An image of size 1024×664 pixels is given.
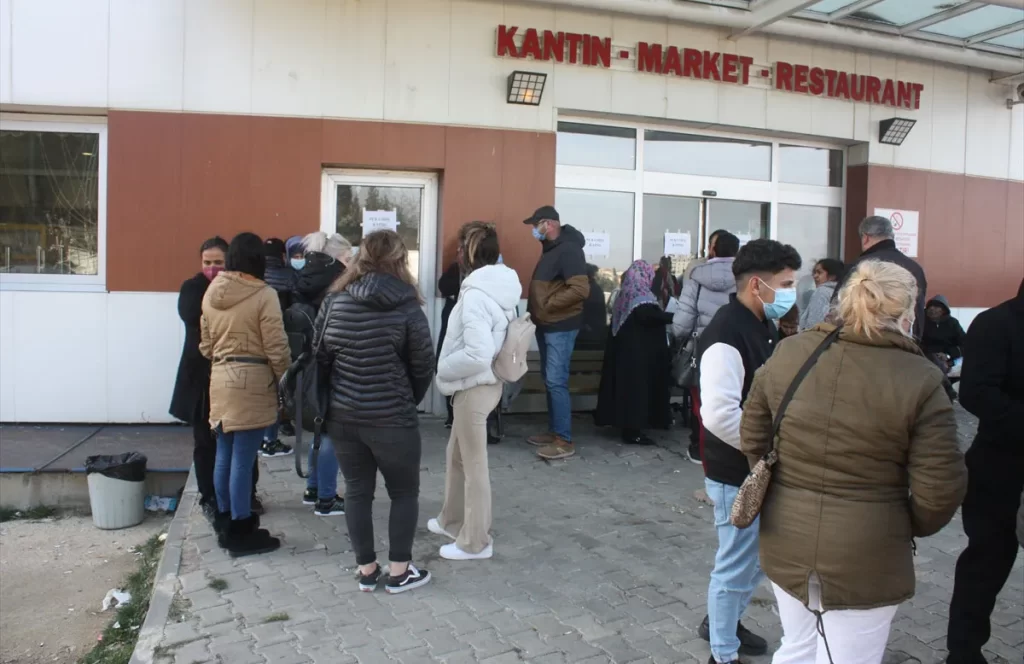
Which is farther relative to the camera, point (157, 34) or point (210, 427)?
point (157, 34)

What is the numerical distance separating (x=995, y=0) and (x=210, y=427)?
7389 millimetres

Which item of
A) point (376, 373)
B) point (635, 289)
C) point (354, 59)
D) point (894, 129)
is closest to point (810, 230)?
point (894, 129)

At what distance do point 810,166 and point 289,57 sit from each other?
5984 millimetres

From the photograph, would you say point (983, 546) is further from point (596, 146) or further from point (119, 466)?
point (596, 146)

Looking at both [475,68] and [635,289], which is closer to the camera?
[635,289]

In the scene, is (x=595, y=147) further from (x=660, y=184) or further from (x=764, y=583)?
(x=764, y=583)

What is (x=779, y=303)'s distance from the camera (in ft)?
10.7

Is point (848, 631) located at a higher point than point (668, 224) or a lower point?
lower

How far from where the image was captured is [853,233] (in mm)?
9414

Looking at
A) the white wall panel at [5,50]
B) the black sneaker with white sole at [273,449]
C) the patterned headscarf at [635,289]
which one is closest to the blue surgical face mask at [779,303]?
the patterned headscarf at [635,289]

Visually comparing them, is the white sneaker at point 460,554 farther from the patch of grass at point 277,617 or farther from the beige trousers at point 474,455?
the patch of grass at point 277,617

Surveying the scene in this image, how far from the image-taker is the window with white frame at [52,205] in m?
7.50

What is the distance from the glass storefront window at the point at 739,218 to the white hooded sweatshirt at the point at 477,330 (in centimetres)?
506

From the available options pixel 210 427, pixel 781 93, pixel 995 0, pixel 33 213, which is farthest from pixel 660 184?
pixel 33 213
